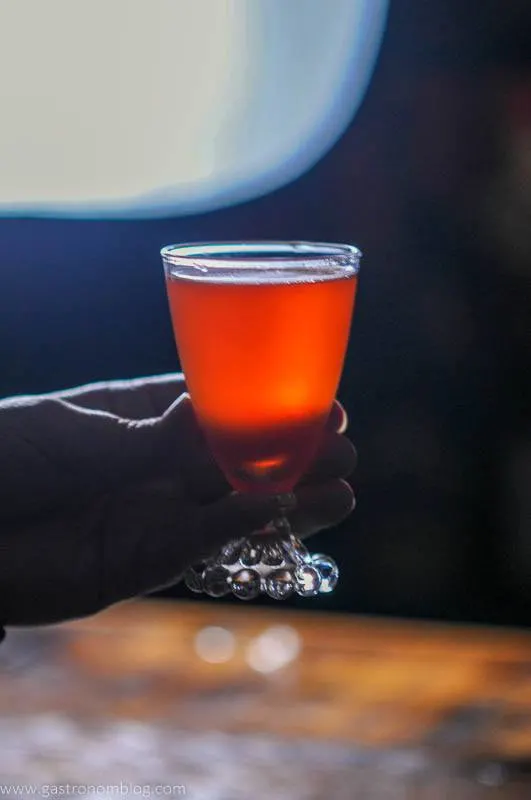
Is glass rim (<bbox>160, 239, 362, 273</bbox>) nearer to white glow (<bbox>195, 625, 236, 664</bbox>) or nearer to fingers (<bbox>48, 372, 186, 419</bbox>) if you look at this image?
fingers (<bbox>48, 372, 186, 419</bbox>)

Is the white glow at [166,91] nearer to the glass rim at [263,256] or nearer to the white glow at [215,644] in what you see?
the white glow at [215,644]

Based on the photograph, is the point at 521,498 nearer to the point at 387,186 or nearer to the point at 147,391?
the point at 387,186

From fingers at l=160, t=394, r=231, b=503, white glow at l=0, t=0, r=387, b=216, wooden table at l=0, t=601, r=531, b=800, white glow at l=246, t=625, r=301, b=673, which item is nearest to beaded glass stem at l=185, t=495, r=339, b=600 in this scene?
fingers at l=160, t=394, r=231, b=503

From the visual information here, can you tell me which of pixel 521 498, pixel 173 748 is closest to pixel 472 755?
pixel 173 748

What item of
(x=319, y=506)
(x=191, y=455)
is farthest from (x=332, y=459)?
(x=191, y=455)

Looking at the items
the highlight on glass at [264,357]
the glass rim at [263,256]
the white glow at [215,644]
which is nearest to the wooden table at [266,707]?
the white glow at [215,644]
